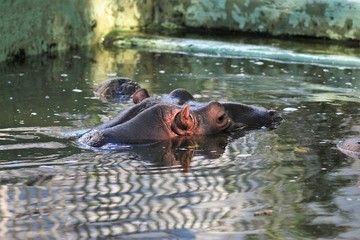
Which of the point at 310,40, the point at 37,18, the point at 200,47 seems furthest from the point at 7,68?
the point at 310,40

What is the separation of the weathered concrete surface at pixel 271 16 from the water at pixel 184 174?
371 cm

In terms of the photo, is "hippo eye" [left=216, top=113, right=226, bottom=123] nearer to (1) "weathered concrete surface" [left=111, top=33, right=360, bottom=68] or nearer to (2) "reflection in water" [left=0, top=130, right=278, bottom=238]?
(2) "reflection in water" [left=0, top=130, right=278, bottom=238]

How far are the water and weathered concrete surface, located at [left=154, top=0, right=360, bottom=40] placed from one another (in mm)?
3710

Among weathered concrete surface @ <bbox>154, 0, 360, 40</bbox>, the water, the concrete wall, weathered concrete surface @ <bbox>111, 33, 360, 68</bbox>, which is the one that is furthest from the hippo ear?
weathered concrete surface @ <bbox>154, 0, 360, 40</bbox>

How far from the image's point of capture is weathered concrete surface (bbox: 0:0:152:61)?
902 cm

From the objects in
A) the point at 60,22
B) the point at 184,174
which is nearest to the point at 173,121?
the point at 184,174

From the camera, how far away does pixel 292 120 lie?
5.73 m

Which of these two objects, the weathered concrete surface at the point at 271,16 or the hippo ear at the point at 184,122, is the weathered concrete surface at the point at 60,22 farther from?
the hippo ear at the point at 184,122

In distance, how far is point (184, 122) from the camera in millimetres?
5039

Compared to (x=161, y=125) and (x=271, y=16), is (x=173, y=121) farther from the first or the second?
(x=271, y=16)

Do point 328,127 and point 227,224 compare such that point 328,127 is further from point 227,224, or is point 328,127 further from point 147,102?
point 227,224

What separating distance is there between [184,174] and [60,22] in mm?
6098

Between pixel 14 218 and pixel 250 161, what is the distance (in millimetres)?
1548

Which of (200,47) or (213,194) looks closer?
(213,194)
